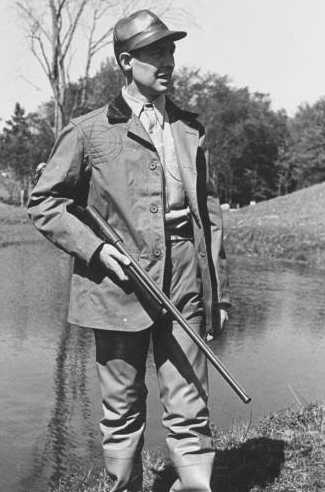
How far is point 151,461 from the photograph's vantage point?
15.2ft

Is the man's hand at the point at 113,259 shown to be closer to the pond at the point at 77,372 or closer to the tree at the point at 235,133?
the pond at the point at 77,372

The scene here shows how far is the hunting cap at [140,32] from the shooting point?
361 centimetres

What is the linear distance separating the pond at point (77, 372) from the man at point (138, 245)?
4.07 feet

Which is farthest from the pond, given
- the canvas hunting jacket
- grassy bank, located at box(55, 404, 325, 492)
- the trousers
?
the canvas hunting jacket

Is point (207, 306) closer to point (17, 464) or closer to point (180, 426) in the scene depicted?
point (180, 426)

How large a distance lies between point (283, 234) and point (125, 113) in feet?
62.0

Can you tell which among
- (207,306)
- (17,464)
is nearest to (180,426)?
(207,306)

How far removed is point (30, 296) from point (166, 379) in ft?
27.1

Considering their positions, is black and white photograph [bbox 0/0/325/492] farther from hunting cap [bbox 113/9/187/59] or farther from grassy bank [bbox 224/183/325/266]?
grassy bank [bbox 224/183/325/266]

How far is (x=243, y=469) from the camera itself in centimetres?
439

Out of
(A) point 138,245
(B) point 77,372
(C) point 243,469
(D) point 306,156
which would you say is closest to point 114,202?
(A) point 138,245

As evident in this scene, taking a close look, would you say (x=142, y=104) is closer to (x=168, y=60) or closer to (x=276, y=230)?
(x=168, y=60)

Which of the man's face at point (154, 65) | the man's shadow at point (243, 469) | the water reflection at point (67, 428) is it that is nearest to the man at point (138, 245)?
the man's face at point (154, 65)

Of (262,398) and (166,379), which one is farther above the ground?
(166,379)
